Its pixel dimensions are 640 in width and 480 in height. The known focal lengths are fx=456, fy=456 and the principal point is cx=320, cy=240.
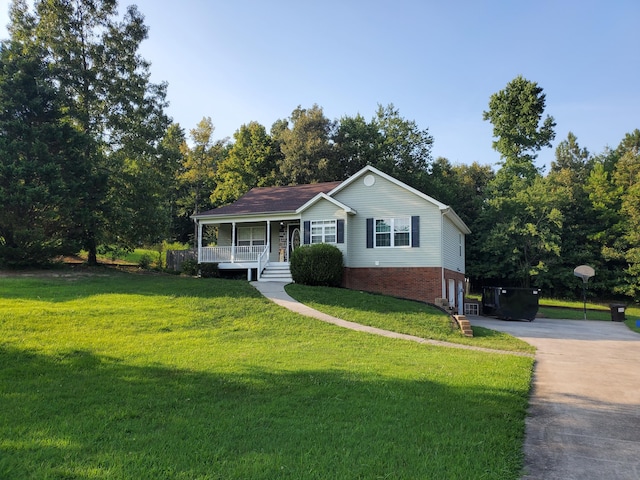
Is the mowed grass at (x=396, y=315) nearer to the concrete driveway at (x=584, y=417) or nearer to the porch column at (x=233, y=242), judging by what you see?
the concrete driveway at (x=584, y=417)

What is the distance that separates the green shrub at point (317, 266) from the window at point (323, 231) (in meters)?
1.27

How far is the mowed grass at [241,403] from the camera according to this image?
377 cm

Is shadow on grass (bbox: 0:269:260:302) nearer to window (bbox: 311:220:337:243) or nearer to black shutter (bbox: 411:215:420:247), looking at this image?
window (bbox: 311:220:337:243)

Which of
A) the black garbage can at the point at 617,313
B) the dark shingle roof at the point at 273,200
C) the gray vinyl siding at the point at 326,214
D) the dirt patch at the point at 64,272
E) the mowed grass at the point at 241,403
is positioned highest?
the dark shingle roof at the point at 273,200

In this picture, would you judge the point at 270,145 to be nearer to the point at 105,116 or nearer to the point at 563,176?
the point at 105,116

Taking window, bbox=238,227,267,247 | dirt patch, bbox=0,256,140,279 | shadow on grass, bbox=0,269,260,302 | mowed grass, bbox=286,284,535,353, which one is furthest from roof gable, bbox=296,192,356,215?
dirt patch, bbox=0,256,140,279

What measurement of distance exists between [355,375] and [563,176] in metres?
34.9

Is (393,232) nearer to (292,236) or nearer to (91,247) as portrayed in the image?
(292,236)

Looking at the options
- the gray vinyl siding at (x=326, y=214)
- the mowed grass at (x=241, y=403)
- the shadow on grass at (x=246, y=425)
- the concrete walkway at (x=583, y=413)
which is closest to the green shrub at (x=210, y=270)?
the gray vinyl siding at (x=326, y=214)

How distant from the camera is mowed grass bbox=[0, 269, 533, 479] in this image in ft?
12.4

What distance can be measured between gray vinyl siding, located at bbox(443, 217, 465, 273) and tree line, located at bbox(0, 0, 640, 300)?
961 centimetres

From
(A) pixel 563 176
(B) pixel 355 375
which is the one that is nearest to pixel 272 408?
(B) pixel 355 375

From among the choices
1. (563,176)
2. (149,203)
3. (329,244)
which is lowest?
(329,244)

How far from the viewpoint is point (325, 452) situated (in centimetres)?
402
